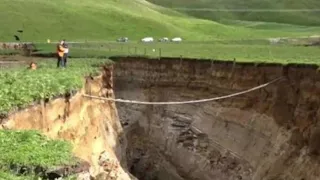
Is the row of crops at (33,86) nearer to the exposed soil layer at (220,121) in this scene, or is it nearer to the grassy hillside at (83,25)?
the exposed soil layer at (220,121)

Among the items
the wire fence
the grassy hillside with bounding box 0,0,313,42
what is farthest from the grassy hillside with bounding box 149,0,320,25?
the wire fence

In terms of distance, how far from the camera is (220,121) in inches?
1251

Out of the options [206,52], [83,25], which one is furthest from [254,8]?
[206,52]

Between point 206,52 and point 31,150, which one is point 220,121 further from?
point 31,150

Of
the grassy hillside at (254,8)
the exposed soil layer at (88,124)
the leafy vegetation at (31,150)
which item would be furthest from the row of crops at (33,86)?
the grassy hillside at (254,8)

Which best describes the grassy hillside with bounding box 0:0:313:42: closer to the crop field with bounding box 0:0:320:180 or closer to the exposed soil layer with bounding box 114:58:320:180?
the crop field with bounding box 0:0:320:180

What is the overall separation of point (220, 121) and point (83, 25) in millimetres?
32475

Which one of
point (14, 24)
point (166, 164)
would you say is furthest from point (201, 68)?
point (14, 24)

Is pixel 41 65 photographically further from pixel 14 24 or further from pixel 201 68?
pixel 14 24

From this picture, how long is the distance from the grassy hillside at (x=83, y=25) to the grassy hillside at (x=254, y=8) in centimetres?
2924

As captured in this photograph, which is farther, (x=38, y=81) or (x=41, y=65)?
(x=41, y=65)

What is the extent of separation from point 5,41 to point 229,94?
91.1ft

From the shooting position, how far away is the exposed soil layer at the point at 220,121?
89.2 ft

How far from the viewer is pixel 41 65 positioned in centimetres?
3531
